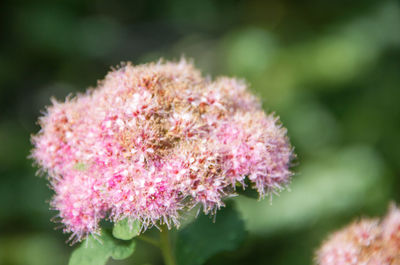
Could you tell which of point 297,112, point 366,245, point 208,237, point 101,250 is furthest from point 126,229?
point 297,112

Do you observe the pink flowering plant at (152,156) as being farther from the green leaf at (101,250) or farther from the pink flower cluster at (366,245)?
the pink flower cluster at (366,245)

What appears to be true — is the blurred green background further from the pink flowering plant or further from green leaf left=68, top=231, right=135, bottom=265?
green leaf left=68, top=231, right=135, bottom=265

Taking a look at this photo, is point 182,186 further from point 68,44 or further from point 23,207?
point 68,44

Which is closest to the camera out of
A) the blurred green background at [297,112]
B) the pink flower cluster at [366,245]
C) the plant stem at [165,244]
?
the pink flower cluster at [366,245]

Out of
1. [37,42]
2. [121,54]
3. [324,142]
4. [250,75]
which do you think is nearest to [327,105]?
[324,142]

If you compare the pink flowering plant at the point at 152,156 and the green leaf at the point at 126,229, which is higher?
the pink flowering plant at the point at 152,156

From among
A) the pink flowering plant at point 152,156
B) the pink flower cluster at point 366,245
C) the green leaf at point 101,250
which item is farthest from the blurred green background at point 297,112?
the green leaf at point 101,250

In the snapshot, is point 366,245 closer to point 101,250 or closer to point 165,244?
point 165,244
